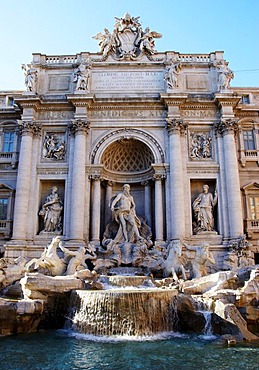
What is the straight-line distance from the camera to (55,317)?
11695mm

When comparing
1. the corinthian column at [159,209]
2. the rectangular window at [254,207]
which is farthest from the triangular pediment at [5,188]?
the rectangular window at [254,207]

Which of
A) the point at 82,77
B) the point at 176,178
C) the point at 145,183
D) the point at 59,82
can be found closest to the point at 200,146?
the point at 176,178

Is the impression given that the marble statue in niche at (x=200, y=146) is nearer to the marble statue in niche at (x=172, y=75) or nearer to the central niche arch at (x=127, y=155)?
the central niche arch at (x=127, y=155)

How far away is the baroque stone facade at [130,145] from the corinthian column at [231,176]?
6cm

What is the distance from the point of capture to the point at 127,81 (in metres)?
20.7

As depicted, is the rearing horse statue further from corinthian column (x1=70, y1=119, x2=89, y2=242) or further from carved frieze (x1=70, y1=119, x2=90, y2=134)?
carved frieze (x1=70, y1=119, x2=90, y2=134)

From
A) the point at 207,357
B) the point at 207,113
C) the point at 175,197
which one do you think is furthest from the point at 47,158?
the point at 207,357

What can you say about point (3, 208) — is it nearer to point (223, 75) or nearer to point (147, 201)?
point (147, 201)

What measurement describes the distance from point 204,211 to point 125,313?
364 inches

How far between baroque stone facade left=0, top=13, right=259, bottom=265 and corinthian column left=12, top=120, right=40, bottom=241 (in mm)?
55

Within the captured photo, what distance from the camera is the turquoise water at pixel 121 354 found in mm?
7301

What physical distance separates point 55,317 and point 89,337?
6.72 ft

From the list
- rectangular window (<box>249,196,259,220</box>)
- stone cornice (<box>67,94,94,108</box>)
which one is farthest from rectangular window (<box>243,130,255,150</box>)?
stone cornice (<box>67,94,94,108</box>)

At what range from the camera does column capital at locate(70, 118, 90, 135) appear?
62.8 feet
